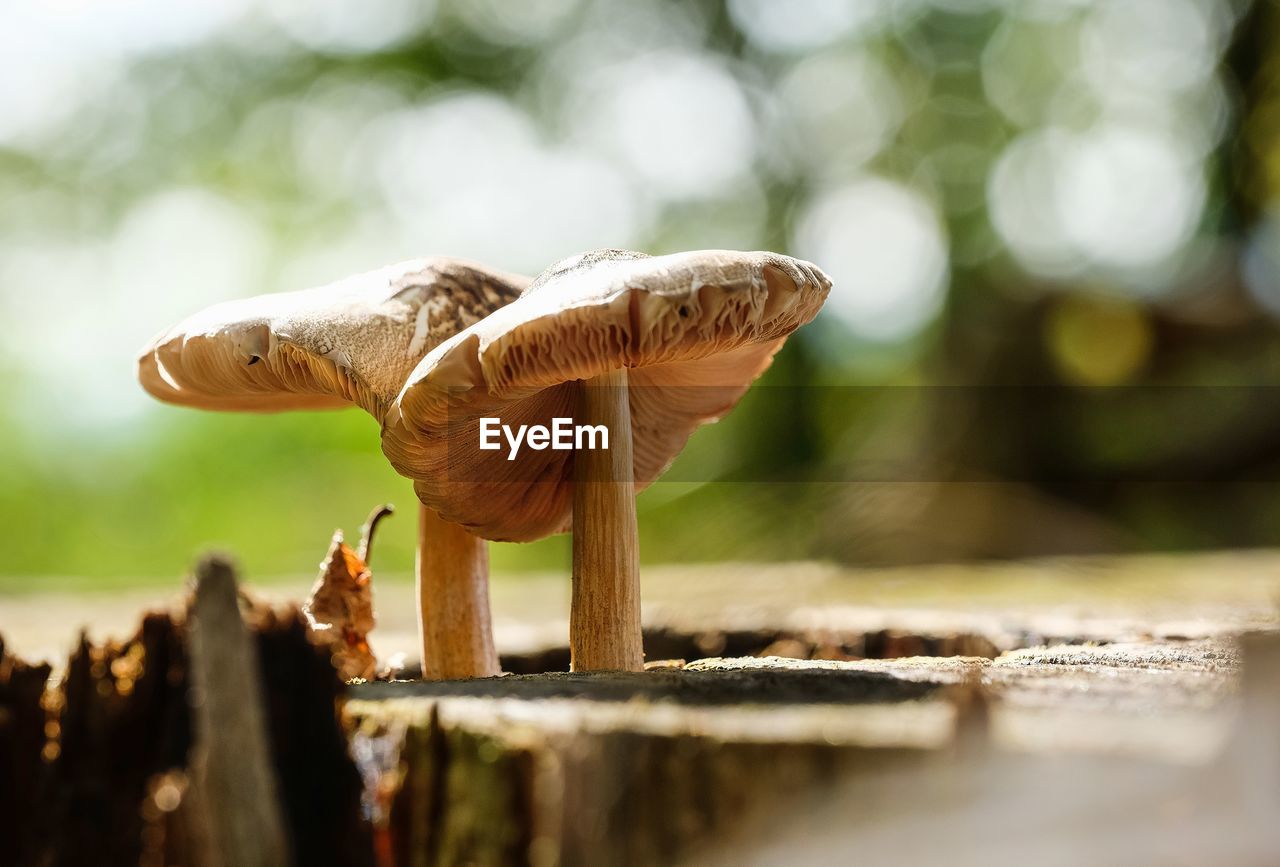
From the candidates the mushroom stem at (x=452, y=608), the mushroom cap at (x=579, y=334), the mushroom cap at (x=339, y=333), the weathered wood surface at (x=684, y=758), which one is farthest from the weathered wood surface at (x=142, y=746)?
the mushroom stem at (x=452, y=608)

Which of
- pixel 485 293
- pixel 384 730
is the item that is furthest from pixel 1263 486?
pixel 384 730

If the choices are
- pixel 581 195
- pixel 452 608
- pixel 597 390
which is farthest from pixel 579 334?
pixel 581 195

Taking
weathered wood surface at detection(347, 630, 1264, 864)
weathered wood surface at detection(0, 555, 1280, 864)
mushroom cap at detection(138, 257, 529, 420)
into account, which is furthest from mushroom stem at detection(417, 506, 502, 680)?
weathered wood surface at detection(347, 630, 1264, 864)

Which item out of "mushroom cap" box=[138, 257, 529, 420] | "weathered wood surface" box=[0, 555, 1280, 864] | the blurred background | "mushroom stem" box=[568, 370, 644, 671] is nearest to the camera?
"weathered wood surface" box=[0, 555, 1280, 864]

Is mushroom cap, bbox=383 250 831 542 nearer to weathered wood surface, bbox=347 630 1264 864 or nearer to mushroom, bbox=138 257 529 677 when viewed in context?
mushroom, bbox=138 257 529 677

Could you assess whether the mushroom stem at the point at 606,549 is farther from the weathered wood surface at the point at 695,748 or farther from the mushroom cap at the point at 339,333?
the weathered wood surface at the point at 695,748

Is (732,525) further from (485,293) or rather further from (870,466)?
(485,293)
